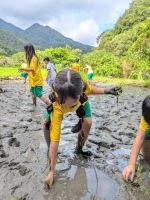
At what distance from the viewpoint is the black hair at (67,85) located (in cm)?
244

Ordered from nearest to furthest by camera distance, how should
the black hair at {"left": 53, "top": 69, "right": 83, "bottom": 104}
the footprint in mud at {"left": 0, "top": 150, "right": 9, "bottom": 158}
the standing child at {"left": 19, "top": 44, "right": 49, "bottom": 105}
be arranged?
1. the black hair at {"left": 53, "top": 69, "right": 83, "bottom": 104}
2. the footprint in mud at {"left": 0, "top": 150, "right": 9, "bottom": 158}
3. the standing child at {"left": 19, "top": 44, "right": 49, "bottom": 105}

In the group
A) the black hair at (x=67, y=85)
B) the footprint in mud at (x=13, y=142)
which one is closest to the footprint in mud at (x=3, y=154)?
the footprint in mud at (x=13, y=142)

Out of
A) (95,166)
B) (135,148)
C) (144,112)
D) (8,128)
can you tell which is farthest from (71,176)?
(8,128)

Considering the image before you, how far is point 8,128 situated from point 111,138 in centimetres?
201

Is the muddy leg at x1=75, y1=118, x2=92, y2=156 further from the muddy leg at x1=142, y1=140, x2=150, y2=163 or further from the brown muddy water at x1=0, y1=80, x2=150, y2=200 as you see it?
the muddy leg at x1=142, y1=140, x2=150, y2=163

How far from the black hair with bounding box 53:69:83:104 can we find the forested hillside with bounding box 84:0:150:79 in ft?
40.5

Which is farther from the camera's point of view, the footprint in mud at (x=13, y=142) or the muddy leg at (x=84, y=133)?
the footprint in mud at (x=13, y=142)

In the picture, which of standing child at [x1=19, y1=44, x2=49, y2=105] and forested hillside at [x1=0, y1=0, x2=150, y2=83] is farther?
forested hillside at [x1=0, y1=0, x2=150, y2=83]

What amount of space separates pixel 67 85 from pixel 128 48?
42420mm

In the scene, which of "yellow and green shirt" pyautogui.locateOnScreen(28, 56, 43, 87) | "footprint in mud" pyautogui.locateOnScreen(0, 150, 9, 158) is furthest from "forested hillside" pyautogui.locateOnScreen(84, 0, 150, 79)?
"footprint in mud" pyautogui.locateOnScreen(0, 150, 9, 158)

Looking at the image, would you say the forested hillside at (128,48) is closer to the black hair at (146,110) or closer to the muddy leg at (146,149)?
the muddy leg at (146,149)

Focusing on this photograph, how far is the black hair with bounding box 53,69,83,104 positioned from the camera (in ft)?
8.02

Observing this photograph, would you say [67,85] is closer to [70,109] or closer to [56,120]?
[56,120]

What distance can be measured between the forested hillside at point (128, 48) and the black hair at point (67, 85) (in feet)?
40.5
